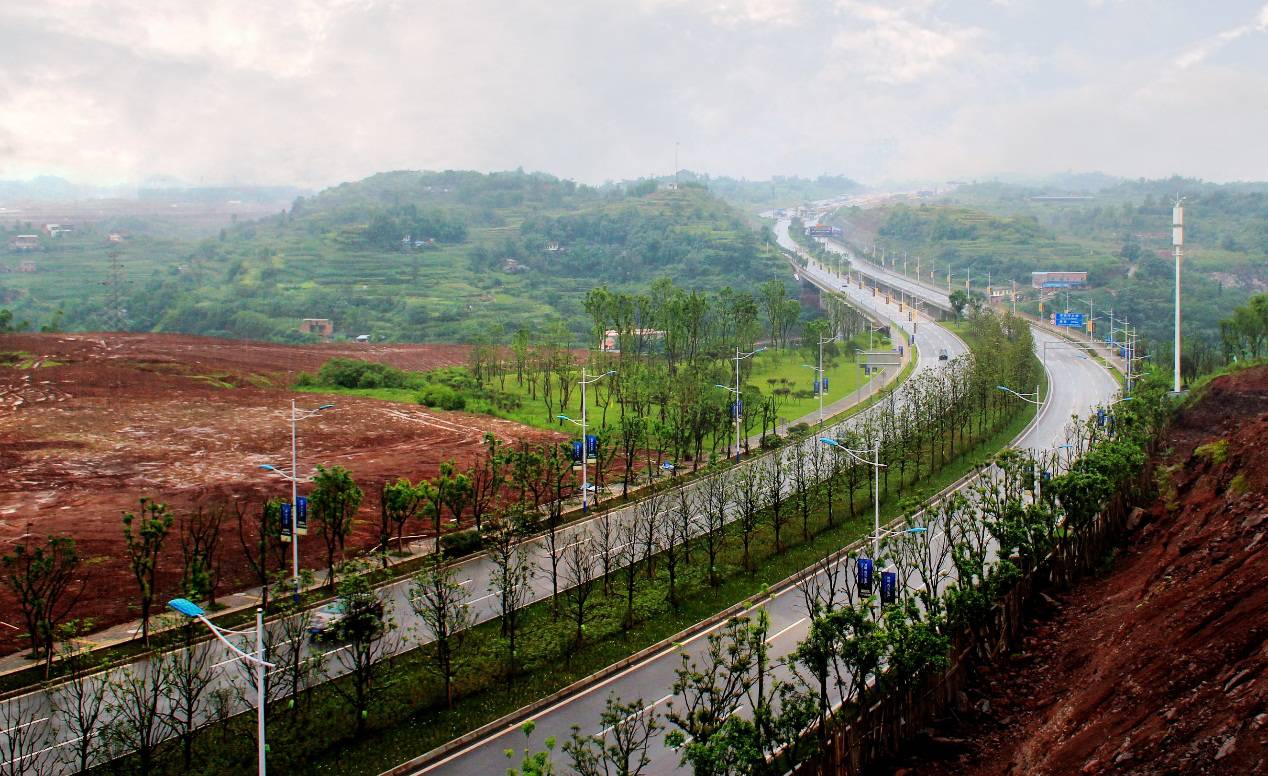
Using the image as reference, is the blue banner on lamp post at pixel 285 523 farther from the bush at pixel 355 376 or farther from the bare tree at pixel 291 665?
the bush at pixel 355 376

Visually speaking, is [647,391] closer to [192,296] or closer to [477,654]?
[477,654]

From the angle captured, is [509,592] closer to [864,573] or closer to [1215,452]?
[864,573]

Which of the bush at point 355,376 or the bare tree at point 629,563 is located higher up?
the bush at point 355,376

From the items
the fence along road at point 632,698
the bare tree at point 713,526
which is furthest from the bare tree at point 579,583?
the bare tree at point 713,526

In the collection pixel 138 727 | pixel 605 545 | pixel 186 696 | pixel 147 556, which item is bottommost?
pixel 138 727

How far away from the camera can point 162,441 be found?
4522 centimetres

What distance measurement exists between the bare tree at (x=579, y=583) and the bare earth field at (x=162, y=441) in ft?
25.2

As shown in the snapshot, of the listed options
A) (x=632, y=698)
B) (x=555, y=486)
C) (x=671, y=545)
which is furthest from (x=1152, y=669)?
(x=555, y=486)

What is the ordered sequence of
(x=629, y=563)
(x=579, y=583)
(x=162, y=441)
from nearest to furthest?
(x=579, y=583) < (x=629, y=563) < (x=162, y=441)

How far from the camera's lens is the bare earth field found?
1257 inches

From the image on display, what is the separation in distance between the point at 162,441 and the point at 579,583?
93.8ft

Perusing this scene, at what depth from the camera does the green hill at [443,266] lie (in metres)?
110

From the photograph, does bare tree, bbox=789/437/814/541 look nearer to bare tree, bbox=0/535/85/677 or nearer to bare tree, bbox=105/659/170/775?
bare tree, bbox=105/659/170/775

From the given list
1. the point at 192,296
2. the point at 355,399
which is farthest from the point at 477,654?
the point at 192,296
